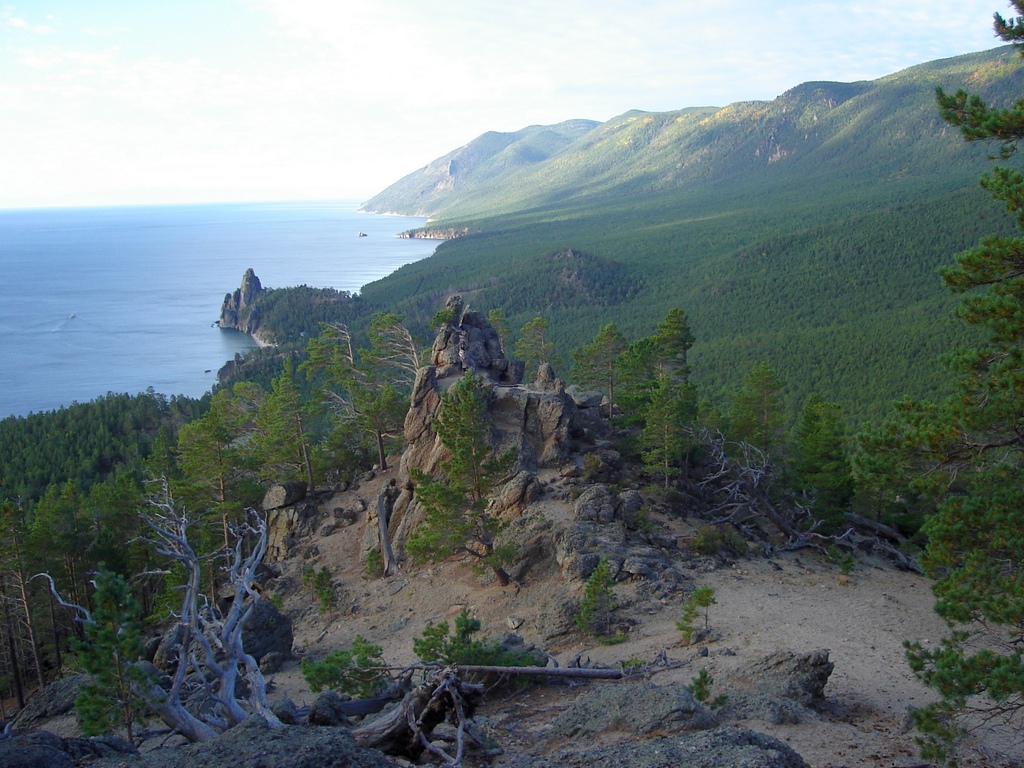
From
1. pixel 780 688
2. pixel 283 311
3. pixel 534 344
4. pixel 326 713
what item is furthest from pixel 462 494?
pixel 283 311

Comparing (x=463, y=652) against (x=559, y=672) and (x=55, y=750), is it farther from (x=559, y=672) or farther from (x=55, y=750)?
(x=55, y=750)

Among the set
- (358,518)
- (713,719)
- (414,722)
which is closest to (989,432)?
(713,719)

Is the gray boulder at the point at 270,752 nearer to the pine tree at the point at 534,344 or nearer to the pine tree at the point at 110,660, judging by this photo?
the pine tree at the point at 110,660

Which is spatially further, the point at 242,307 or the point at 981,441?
the point at 242,307

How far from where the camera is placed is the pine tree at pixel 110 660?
8.55 metres

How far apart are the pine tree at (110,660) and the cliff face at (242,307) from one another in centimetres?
14025

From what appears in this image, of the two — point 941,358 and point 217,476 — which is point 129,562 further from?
point 941,358

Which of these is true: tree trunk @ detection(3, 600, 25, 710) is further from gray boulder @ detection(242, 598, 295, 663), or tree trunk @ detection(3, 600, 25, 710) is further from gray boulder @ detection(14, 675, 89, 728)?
gray boulder @ detection(242, 598, 295, 663)

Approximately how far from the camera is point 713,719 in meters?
10.1

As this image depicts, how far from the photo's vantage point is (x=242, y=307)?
146375 millimetres

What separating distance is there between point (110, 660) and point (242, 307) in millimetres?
147925

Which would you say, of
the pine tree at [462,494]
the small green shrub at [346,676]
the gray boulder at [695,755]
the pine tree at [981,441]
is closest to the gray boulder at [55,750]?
the small green shrub at [346,676]

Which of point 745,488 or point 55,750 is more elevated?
point 55,750

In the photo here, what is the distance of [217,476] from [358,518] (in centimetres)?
559
